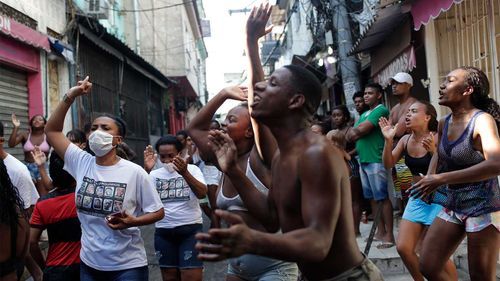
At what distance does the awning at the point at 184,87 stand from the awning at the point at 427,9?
66.5ft

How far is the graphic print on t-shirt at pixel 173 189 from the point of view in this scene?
16.2ft

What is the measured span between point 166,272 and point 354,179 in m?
3.25

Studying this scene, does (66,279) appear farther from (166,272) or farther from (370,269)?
(370,269)

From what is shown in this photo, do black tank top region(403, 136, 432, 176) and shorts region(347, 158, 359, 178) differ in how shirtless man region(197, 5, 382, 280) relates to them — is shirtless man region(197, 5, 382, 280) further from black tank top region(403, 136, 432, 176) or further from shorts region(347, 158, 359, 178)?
shorts region(347, 158, 359, 178)

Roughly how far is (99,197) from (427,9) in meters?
4.18

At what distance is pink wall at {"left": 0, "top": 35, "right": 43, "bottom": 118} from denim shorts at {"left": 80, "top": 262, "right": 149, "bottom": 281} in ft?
19.2

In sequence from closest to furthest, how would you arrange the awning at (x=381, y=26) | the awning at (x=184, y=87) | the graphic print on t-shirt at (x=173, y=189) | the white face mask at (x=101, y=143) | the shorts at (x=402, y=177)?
the white face mask at (x=101, y=143) < the graphic print on t-shirt at (x=173, y=189) < the shorts at (x=402, y=177) < the awning at (x=381, y=26) < the awning at (x=184, y=87)

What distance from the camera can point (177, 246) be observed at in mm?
A: 4789

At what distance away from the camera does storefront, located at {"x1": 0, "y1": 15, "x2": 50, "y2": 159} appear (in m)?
8.36

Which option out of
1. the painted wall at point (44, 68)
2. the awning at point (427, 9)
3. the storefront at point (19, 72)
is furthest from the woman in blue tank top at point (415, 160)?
the painted wall at point (44, 68)

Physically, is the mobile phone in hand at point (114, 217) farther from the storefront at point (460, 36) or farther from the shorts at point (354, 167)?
the shorts at point (354, 167)

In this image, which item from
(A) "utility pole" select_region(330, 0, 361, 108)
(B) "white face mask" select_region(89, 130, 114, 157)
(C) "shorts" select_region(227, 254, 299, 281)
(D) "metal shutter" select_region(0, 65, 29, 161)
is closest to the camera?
(C) "shorts" select_region(227, 254, 299, 281)

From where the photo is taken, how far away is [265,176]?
3.20m

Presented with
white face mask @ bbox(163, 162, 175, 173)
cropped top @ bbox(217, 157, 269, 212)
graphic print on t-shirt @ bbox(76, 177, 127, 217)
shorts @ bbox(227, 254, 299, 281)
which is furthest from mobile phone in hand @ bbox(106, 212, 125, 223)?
white face mask @ bbox(163, 162, 175, 173)
